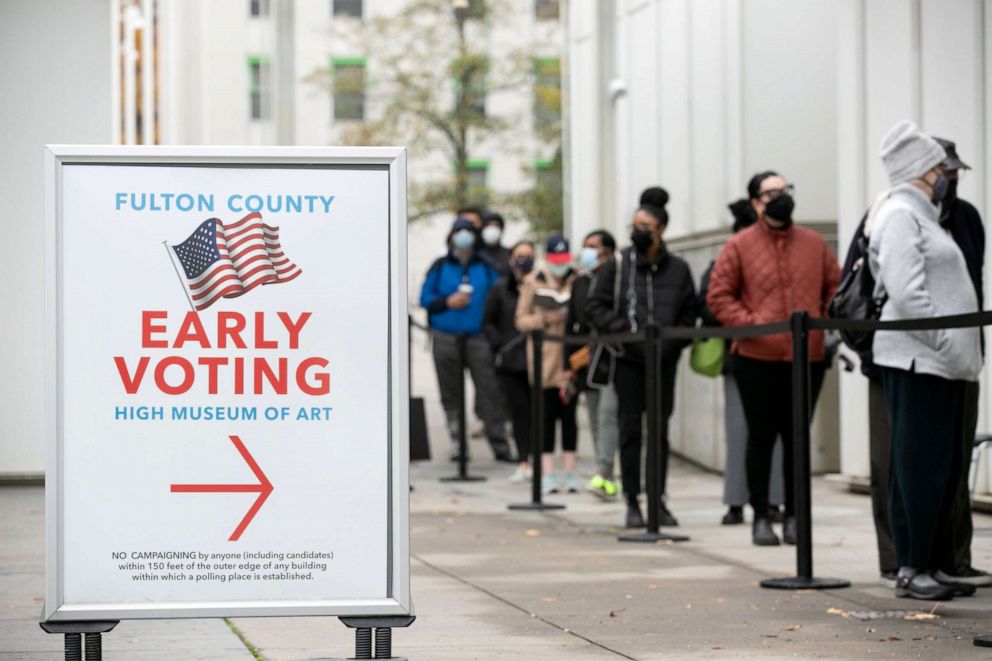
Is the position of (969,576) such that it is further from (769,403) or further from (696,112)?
(696,112)

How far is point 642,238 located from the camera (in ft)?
37.0

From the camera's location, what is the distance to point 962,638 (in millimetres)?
6648

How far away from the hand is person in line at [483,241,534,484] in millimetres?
767

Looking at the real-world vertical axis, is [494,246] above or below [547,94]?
below

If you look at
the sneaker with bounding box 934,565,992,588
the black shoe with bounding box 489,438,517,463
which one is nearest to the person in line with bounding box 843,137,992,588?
the sneaker with bounding box 934,565,992,588

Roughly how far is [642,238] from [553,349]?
263cm

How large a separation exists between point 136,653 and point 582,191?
15.4 meters

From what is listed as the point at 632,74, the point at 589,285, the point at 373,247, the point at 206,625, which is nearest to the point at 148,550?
the point at 373,247

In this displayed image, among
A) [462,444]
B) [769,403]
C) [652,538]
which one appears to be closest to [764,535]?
[652,538]

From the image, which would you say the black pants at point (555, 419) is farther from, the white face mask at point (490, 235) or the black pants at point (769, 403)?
the black pants at point (769, 403)

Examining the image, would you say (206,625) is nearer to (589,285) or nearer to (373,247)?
(373,247)

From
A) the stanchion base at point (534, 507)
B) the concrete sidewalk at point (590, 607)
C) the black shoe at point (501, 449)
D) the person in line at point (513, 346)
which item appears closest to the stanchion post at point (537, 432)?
the stanchion base at point (534, 507)

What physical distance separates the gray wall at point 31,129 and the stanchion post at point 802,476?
236 inches

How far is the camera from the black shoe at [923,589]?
25.1ft
